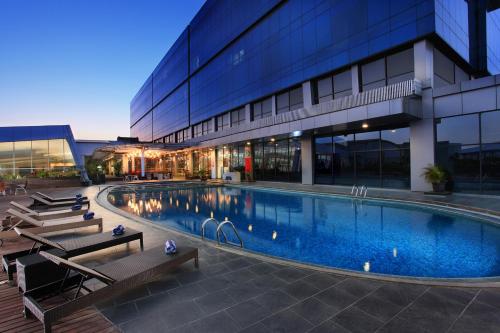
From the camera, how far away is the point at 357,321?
2.65m

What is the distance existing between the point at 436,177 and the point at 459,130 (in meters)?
3.01

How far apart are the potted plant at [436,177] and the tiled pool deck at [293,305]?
442 inches

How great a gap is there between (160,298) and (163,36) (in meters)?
77.9

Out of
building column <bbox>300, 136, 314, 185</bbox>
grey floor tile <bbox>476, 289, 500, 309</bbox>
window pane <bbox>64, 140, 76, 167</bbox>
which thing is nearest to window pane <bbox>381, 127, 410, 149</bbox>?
building column <bbox>300, 136, 314, 185</bbox>

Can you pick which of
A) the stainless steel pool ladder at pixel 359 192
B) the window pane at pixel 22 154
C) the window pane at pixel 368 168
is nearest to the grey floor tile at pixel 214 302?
the stainless steel pool ladder at pixel 359 192

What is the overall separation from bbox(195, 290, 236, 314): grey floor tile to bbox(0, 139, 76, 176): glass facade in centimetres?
2984

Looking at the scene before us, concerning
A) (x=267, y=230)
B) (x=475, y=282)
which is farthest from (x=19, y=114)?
(x=475, y=282)

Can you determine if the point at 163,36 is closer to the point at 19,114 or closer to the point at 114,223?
the point at 19,114

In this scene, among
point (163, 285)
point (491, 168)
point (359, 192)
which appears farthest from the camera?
point (359, 192)

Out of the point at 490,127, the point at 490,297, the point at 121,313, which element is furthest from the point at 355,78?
the point at 121,313

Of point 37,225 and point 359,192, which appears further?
point 359,192

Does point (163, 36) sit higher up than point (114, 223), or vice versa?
point (163, 36)

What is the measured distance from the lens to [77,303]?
2.57 m

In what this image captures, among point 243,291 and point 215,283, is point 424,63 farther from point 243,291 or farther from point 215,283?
point 215,283
